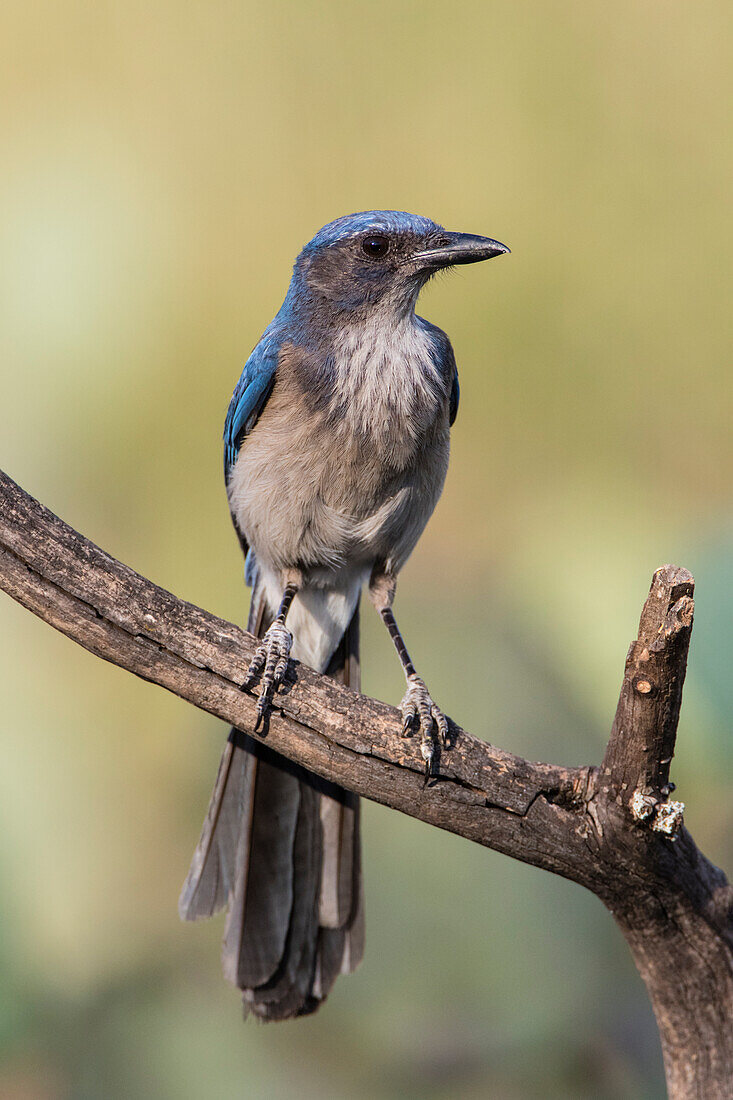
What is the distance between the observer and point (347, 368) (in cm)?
255

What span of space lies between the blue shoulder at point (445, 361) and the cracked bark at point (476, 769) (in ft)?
3.37

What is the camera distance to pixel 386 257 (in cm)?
264

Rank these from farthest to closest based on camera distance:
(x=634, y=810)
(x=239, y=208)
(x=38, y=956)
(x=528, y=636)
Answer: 1. (x=239, y=208)
2. (x=528, y=636)
3. (x=38, y=956)
4. (x=634, y=810)

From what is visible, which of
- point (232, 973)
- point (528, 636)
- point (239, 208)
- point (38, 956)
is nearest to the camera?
point (232, 973)

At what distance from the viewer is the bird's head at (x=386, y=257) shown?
2.59 m

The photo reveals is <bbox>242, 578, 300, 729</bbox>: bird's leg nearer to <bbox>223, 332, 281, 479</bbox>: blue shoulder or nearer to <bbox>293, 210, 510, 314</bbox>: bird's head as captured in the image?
<bbox>223, 332, 281, 479</bbox>: blue shoulder

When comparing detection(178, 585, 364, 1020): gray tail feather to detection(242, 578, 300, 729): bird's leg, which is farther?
detection(178, 585, 364, 1020): gray tail feather

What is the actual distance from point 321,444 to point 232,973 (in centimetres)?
141

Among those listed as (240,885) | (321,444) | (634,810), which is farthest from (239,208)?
(634,810)

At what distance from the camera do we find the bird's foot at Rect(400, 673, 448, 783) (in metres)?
2.07

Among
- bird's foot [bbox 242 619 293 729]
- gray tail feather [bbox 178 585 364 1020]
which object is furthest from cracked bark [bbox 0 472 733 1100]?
gray tail feather [bbox 178 585 364 1020]

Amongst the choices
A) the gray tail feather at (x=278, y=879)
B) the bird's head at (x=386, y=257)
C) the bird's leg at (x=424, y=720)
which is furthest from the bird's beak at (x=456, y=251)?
the gray tail feather at (x=278, y=879)

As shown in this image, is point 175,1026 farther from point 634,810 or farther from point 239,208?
point 239,208

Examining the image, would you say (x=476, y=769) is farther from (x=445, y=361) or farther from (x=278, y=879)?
(x=445, y=361)
